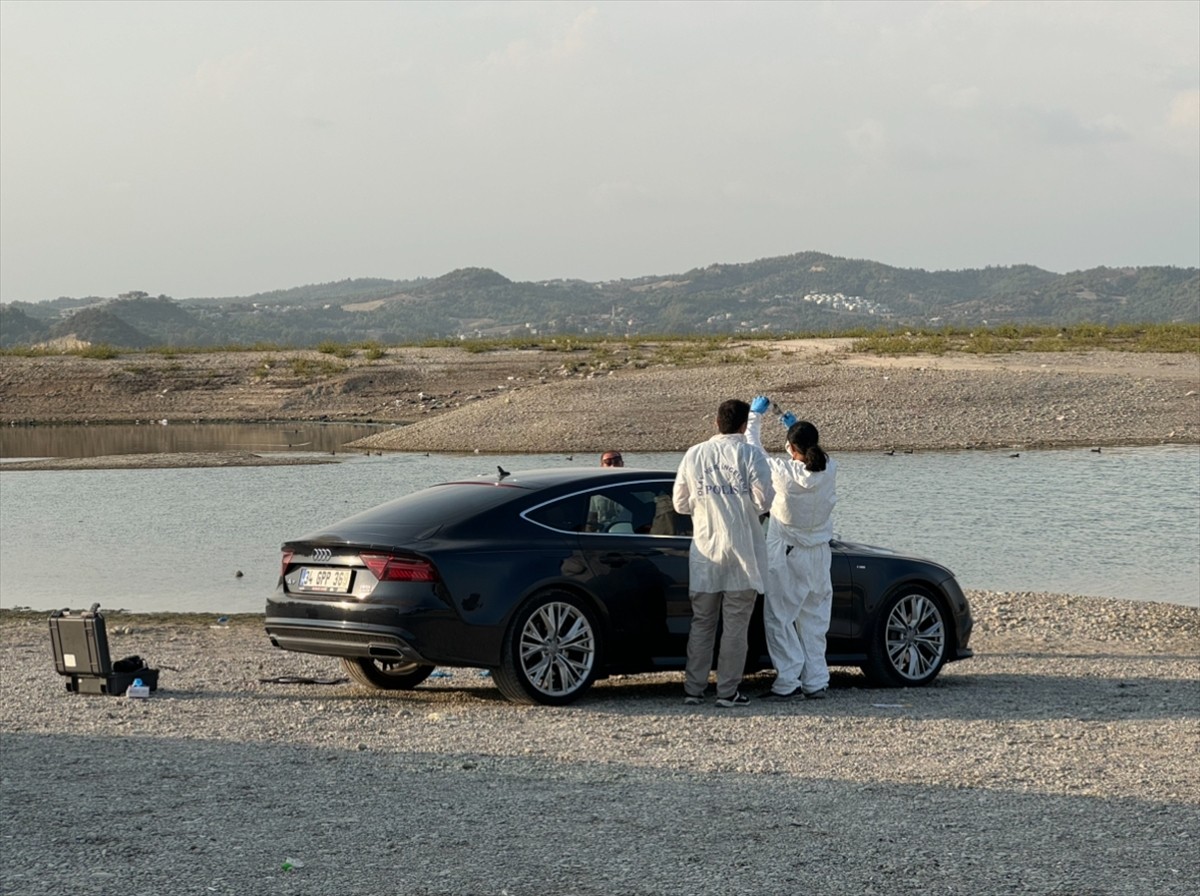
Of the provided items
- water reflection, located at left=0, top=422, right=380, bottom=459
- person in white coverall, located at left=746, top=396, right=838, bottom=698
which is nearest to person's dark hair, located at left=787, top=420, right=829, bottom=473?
person in white coverall, located at left=746, top=396, right=838, bottom=698

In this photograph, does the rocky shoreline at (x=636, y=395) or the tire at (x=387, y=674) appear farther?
the rocky shoreline at (x=636, y=395)

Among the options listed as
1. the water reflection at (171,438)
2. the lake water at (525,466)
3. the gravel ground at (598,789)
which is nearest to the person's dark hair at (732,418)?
the gravel ground at (598,789)

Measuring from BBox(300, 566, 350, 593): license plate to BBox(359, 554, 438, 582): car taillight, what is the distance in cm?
22

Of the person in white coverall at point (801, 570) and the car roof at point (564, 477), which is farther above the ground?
the car roof at point (564, 477)

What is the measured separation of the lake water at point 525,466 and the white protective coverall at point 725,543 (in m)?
7.68

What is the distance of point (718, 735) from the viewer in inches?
372

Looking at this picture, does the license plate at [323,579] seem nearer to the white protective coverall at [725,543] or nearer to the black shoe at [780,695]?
the white protective coverall at [725,543]

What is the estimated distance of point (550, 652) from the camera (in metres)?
10.4

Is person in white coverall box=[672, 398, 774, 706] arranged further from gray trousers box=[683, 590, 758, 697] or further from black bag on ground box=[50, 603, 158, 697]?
black bag on ground box=[50, 603, 158, 697]

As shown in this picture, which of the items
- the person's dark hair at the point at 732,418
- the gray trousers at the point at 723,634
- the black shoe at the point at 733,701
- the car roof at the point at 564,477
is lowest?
the black shoe at the point at 733,701

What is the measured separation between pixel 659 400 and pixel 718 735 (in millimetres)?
35504

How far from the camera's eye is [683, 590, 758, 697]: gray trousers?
1050 cm

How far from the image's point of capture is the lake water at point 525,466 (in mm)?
18859

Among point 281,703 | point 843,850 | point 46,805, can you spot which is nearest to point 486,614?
point 281,703
